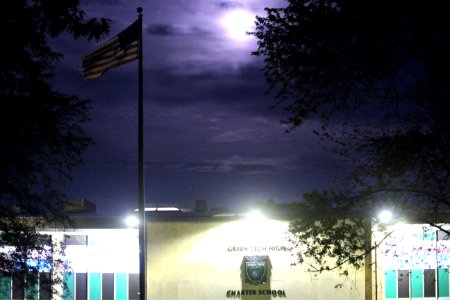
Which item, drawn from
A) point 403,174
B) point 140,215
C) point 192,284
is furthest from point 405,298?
point 403,174

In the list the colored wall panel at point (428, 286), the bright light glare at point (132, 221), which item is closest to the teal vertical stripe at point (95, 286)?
the bright light glare at point (132, 221)

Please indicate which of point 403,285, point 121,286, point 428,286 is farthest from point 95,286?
Result: point 428,286

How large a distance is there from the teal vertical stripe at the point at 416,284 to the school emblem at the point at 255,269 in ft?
17.1

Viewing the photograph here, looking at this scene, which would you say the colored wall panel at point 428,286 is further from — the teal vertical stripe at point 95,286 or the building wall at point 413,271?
the teal vertical stripe at point 95,286

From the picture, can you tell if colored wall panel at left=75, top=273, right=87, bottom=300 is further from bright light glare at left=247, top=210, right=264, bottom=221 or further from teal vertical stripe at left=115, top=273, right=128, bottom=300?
bright light glare at left=247, top=210, right=264, bottom=221

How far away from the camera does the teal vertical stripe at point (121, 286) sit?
Result: 23625 mm

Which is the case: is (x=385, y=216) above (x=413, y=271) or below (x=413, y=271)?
above

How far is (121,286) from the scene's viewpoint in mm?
23672

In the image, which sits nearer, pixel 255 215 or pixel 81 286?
pixel 255 215

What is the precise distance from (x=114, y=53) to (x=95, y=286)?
1019cm

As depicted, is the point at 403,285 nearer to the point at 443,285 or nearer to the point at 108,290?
the point at 443,285

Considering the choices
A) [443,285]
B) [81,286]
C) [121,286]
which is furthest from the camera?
[81,286]

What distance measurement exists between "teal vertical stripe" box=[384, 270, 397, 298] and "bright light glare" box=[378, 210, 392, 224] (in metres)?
10.3

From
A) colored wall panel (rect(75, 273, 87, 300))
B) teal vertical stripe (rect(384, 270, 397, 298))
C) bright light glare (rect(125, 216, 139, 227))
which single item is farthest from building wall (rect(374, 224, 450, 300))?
colored wall panel (rect(75, 273, 87, 300))
